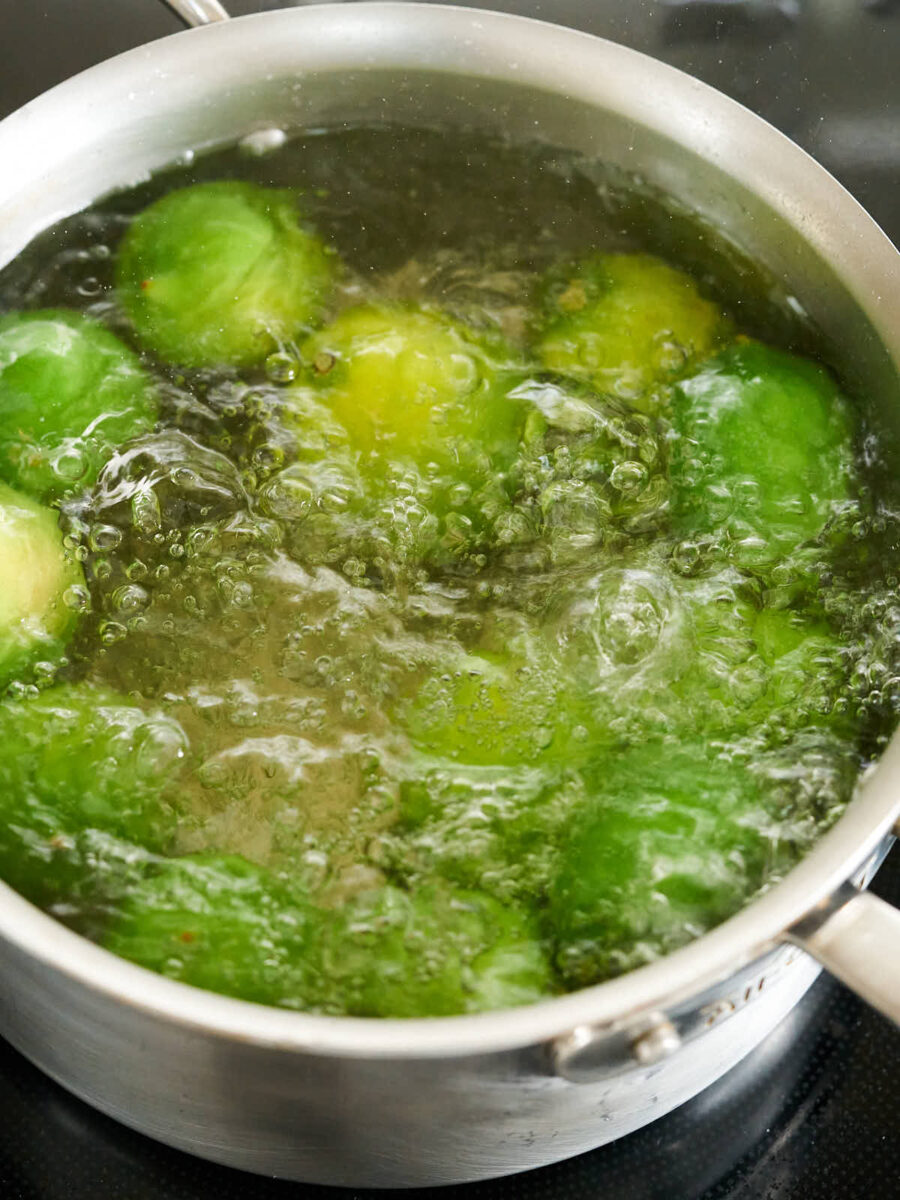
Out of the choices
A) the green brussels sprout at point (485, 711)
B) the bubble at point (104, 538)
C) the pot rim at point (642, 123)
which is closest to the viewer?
the pot rim at point (642, 123)

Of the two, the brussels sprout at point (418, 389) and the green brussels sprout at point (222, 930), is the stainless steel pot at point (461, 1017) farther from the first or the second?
the brussels sprout at point (418, 389)

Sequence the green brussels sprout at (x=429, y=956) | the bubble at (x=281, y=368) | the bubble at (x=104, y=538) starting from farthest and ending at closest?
the bubble at (x=281, y=368), the bubble at (x=104, y=538), the green brussels sprout at (x=429, y=956)

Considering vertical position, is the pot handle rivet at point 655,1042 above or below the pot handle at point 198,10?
below

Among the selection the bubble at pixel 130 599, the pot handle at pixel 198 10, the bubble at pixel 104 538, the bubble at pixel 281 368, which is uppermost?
the pot handle at pixel 198 10

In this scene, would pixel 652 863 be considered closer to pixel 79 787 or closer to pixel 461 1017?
pixel 461 1017

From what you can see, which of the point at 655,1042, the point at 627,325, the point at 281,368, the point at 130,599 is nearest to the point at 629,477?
the point at 627,325

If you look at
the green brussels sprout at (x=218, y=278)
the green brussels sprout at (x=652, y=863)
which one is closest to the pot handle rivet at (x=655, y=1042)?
the green brussels sprout at (x=652, y=863)

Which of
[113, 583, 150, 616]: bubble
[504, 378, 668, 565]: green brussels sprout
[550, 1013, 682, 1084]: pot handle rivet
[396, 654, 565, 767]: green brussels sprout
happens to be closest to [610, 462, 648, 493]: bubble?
[504, 378, 668, 565]: green brussels sprout
